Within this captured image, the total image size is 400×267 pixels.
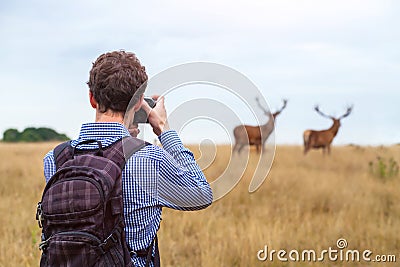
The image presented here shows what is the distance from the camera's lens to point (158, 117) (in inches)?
77.2

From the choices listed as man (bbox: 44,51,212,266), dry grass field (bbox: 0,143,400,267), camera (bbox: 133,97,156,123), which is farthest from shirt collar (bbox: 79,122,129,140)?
dry grass field (bbox: 0,143,400,267)

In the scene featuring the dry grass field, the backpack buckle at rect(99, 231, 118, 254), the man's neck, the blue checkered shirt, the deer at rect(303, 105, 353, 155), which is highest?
the deer at rect(303, 105, 353, 155)

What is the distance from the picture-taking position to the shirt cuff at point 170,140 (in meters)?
1.93

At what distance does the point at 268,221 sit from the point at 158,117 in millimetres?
4559

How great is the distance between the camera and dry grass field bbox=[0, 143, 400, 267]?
4.85m

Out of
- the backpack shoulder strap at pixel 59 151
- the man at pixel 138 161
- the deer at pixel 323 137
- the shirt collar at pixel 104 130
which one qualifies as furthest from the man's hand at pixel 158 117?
the deer at pixel 323 137

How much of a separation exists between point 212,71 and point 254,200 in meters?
5.79

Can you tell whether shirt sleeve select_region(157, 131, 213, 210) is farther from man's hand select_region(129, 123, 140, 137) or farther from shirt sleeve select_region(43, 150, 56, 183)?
shirt sleeve select_region(43, 150, 56, 183)

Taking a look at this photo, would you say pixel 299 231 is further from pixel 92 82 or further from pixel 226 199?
pixel 92 82

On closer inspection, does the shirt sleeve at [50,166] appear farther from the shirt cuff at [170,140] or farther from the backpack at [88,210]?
the shirt cuff at [170,140]

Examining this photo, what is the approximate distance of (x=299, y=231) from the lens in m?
5.54

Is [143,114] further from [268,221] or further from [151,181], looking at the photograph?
[268,221]

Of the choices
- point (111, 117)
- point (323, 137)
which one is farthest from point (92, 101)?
point (323, 137)

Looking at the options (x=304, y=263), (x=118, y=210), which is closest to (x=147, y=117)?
(x=118, y=210)
